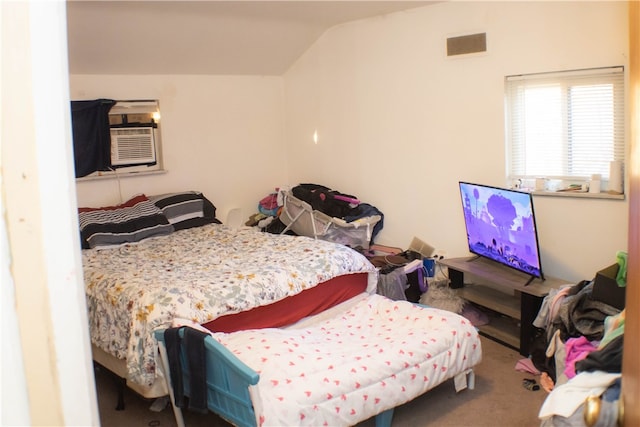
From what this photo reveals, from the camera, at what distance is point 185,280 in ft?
11.0

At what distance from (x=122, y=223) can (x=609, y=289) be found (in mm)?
3250

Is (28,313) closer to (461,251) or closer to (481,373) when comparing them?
(481,373)

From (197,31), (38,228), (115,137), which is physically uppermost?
(197,31)

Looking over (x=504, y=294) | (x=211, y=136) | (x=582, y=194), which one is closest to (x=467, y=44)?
(x=582, y=194)

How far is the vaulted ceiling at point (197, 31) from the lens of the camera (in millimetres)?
4180

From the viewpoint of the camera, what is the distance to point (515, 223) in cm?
372

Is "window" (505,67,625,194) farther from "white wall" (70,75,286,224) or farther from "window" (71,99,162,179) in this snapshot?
"window" (71,99,162,179)

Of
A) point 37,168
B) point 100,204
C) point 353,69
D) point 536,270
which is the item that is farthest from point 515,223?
point 37,168

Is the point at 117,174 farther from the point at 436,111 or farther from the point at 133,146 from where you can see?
the point at 436,111

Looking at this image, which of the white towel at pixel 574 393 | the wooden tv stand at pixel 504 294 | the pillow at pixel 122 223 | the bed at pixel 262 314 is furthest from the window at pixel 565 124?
the pillow at pixel 122 223

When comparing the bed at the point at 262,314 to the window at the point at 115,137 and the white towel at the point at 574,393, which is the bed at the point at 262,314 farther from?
the white towel at the point at 574,393

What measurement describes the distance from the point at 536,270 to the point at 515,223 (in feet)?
1.00

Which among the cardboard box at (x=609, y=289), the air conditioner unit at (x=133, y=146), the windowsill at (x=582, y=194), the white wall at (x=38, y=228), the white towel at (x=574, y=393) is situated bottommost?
the white towel at (x=574, y=393)

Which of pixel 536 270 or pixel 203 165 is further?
pixel 203 165
